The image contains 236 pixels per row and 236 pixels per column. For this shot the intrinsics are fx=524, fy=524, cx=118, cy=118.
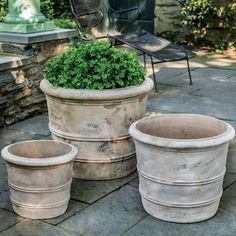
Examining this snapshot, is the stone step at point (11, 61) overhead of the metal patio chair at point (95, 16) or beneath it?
overhead

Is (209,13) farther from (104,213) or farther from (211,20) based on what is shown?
(104,213)

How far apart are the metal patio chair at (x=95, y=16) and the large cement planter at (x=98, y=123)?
356cm

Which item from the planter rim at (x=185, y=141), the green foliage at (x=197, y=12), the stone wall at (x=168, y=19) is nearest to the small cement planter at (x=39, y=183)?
the planter rim at (x=185, y=141)

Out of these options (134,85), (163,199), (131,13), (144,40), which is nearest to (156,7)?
(131,13)

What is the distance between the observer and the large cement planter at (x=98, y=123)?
350 cm

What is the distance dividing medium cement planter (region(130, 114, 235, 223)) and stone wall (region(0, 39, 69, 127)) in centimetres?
200

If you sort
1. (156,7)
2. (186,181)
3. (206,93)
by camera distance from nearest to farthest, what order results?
1. (186,181)
2. (206,93)
3. (156,7)

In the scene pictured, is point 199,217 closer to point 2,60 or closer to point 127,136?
point 127,136

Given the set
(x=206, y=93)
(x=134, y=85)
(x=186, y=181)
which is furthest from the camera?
(x=206, y=93)

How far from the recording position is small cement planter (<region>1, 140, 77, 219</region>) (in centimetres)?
302

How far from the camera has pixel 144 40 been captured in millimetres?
6531

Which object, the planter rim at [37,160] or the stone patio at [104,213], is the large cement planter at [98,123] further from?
the planter rim at [37,160]

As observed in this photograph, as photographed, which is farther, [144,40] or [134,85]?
[144,40]

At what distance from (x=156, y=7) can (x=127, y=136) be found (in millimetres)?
5946
